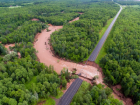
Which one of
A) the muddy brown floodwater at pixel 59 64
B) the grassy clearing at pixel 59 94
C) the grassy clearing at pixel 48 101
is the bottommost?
the grassy clearing at pixel 48 101

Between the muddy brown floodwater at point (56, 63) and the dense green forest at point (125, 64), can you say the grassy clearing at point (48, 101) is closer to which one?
the muddy brown floodwater at point (56, 63)

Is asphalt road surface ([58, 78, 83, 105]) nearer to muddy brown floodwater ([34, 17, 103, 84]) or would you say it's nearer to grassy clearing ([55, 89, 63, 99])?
grassy clearing ([55, 89, 63, 99])

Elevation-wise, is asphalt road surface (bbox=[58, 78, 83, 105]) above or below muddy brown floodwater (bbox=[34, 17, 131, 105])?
below

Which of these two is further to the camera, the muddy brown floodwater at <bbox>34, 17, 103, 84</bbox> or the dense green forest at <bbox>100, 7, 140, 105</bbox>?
the muddy brown floodwater at <bbox>34, 17, 103, 84</bbox>

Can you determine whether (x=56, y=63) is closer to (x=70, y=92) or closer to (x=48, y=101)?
(x=70, y=92)

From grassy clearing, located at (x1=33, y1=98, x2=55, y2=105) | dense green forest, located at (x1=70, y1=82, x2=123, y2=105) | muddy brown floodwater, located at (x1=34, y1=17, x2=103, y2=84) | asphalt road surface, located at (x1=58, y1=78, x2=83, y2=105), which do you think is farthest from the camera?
muddy brown floodwater, located at (x1=34, y1=17, x2=103, y2=84)

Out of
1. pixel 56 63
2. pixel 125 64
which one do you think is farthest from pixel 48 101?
pixel 125 64

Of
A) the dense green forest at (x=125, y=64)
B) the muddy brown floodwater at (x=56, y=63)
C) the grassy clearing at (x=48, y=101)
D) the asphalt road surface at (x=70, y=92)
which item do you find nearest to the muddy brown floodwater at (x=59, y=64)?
the muddy brown floodwater at (x=56, y=63)

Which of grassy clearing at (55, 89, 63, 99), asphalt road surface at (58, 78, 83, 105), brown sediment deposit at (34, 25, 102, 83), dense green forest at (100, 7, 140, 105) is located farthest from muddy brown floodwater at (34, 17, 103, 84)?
grassy clearing at (55, 89, 63, 99)
